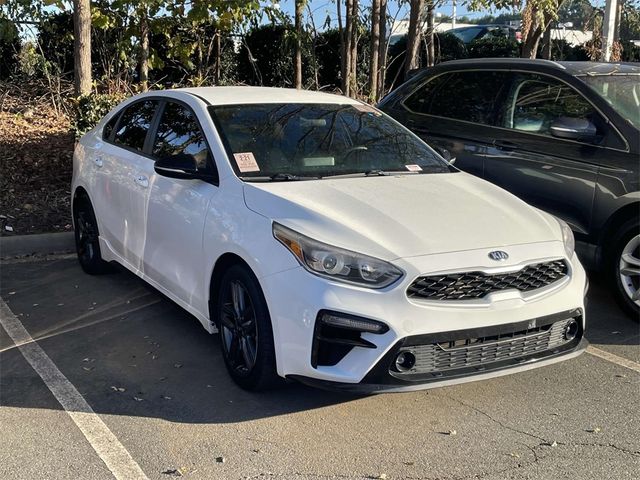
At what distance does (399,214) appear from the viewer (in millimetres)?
3756

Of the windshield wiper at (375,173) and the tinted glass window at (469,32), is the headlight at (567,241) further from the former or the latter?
the tinted glass window at (469,32)

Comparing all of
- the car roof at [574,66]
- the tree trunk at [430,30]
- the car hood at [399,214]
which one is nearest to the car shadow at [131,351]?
the car hood at [399,214]

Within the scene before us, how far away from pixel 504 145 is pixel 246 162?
271 centimetres

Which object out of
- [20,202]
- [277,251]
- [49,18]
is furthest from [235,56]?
[277,251]

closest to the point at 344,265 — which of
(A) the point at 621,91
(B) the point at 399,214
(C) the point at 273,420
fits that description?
(B) the point at 399,214

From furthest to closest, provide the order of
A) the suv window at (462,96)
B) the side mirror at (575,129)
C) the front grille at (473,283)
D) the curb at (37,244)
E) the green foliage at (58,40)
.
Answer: the green foliage at (58,40) → the curb at (37,244) → the suv window at (462,96) → the side mirror at (575,129) → the front grille at (473,283)

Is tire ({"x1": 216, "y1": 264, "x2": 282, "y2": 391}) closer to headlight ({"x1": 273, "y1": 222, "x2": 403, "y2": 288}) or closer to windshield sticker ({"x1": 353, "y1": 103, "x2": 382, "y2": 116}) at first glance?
headlight ({"x1": 273, "y1": 222, "x2": 403, "y2": 288})

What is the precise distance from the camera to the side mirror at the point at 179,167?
4.27 m

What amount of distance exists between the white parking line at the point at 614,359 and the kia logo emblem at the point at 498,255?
4.81 ft

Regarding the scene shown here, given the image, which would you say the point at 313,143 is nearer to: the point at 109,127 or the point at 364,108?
the point at 364,108

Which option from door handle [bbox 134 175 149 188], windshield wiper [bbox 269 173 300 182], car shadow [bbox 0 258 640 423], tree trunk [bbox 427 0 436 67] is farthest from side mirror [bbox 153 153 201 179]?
tree trunk [bbox 427 0 436 67]

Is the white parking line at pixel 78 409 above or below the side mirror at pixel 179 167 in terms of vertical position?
below

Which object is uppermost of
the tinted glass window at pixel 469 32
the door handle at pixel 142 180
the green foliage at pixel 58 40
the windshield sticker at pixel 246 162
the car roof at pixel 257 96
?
the tinted glass window at pixel 469 32

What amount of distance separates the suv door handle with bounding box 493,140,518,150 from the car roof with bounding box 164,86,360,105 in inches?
57.2
